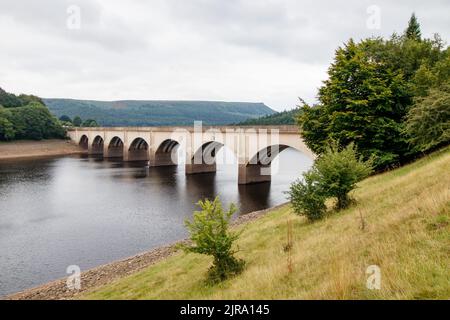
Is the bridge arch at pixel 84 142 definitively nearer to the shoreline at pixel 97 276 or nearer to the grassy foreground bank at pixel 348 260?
the shoreline at pixel 97 276

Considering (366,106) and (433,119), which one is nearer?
(433,119)

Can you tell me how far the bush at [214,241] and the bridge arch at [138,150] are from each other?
78.1 meters

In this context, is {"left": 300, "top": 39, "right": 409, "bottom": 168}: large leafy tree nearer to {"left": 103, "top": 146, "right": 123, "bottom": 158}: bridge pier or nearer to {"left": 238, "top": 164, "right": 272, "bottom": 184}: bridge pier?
{"left": 238, "top": 164, "right": 272, "bottom": 184}: bridge pier

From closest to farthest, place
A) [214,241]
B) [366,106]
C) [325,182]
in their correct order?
[214,241] < [325,182] < [366,106]

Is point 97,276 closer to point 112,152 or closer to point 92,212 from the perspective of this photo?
point 92,212

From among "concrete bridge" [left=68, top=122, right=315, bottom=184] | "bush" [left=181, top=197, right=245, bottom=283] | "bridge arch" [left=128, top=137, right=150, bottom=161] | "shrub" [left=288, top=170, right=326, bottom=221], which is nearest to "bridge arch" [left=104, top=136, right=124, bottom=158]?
"concrete bridge" [left=68, top=122, right=315, bottom=184]

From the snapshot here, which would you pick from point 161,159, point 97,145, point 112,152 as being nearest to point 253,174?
point 161,159

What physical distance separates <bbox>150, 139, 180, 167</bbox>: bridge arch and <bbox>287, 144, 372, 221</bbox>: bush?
5987 centimetres

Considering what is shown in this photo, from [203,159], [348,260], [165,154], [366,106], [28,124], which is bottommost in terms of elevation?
[203,159]

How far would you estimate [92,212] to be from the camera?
35812 mm

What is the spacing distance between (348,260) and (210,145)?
57.5m

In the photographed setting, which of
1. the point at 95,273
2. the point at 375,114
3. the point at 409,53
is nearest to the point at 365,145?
the point at 375,114

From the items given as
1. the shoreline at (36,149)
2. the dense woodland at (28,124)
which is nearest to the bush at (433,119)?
the shoreline at (36,149)
